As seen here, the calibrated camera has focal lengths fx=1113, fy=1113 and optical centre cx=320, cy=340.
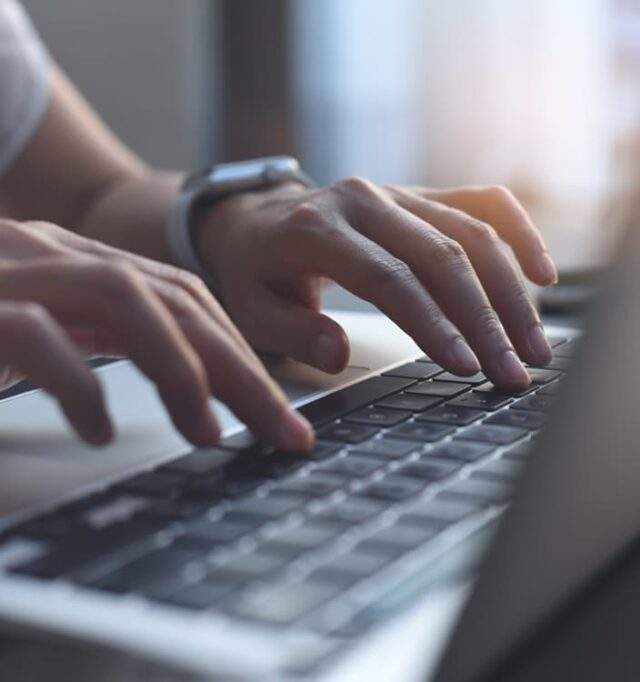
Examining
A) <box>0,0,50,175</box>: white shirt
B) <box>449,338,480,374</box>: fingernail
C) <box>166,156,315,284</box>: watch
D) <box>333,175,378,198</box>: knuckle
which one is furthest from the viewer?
<box>0,0,50,175</box>: white shirt

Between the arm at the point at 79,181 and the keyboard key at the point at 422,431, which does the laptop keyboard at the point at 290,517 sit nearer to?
the keyboard key at the point at 422,431

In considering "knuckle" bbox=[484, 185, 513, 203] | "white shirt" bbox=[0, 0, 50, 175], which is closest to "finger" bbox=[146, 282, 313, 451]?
"knuckle" bbox=[484, 185, 513, 203]

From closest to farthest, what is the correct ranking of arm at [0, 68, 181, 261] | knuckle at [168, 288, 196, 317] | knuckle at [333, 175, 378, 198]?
knuckle at [168, 288, 196, 317], knuckle at [333, 175, 378, 198], arm at [0, 68, 181, 261]

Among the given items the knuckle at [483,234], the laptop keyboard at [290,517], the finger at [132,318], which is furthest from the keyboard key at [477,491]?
the knuckle at [483,234]

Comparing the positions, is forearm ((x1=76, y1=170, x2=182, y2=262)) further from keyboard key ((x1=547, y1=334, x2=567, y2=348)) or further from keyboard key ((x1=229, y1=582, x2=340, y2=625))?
keyboard key ((x1=229, y1=582, x2=340, y2=625))

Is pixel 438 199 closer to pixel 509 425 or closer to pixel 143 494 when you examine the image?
pixel 509 425

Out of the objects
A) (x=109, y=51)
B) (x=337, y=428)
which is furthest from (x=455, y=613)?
(x=109, y=51)

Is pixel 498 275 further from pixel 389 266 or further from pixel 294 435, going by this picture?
pixel 294 435

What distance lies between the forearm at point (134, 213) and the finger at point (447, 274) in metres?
0.27

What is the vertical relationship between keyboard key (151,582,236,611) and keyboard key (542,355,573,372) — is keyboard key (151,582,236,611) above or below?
above

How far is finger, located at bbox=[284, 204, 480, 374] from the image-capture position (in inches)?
22.4

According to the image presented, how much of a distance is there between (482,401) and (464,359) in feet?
0.17

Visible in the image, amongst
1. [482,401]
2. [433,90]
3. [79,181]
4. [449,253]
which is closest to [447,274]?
[449,253]

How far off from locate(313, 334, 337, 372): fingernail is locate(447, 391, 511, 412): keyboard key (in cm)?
8
